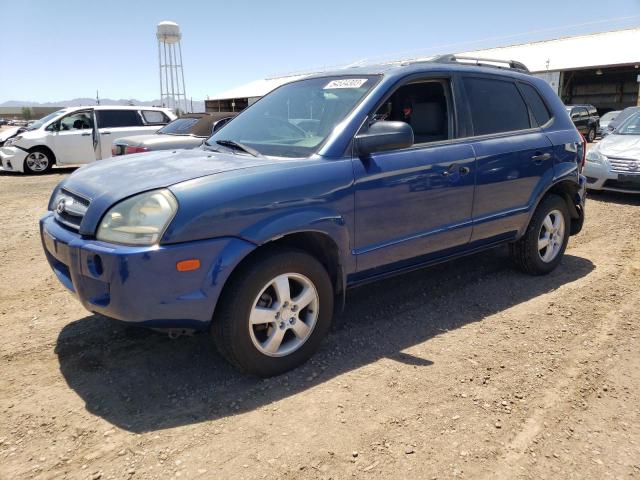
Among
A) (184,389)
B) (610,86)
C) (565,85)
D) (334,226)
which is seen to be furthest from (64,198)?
(610,86)

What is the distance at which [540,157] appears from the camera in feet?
14.5

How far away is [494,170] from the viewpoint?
4.00 m

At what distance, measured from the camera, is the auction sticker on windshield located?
3.53 m

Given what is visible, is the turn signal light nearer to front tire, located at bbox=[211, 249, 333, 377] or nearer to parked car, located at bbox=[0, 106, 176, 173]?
front tire, located at bbox=[211, 249, 333, 377]

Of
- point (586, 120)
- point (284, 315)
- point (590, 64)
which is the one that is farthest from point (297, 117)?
point (590, 64)

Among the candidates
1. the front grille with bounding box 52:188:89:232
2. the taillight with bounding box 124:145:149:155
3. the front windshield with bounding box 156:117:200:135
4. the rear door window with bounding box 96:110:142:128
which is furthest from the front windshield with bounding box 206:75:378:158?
the rear door window with bounding box 96:110:142:128

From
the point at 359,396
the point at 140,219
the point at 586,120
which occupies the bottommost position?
the point at 359,396

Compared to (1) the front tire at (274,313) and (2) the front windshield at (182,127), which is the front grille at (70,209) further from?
(2) the front windshield at (182,127)

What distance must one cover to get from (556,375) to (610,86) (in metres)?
40.0

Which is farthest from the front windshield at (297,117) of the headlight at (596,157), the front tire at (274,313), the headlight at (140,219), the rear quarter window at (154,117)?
the rear quarter window at (154,117)

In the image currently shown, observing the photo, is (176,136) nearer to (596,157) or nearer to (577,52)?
(596,157)

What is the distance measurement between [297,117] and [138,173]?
123cm

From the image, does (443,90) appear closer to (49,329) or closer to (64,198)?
(64,198)

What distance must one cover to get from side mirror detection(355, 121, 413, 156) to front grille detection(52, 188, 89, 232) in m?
1.66
